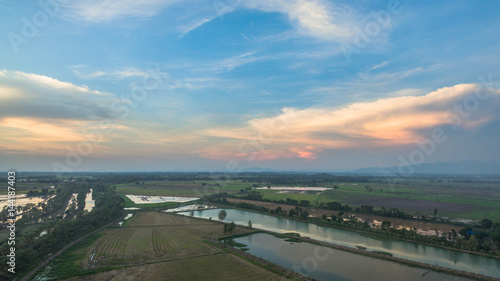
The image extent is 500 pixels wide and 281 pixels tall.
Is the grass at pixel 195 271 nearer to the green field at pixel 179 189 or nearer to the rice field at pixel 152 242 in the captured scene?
the rice field at pixel 152 242

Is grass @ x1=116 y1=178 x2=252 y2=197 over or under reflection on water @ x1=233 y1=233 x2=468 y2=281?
over

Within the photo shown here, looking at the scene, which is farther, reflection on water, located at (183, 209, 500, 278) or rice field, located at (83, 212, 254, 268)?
rice field, located at (83, 212, 254, 268)

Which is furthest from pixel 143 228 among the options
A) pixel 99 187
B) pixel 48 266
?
pixel 99 187

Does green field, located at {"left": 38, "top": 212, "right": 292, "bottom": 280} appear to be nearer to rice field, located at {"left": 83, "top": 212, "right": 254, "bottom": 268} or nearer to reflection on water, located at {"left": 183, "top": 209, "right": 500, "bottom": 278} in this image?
rice field, located at {"left": 83, "top": 212, "right": 254, "bottom": 268}

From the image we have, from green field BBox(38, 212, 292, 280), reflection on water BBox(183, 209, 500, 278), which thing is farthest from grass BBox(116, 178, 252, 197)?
green field BBox(38, 212, 292, 280)

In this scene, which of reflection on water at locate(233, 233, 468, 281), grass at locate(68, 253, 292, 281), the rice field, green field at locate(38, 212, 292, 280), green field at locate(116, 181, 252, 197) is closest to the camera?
grass at locate(68, 253, 292, 281)

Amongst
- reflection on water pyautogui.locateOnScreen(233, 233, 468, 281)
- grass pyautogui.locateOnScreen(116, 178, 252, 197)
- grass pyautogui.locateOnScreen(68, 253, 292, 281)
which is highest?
grass pyautogui.locateOnScreen(116, 178, 252, 197)

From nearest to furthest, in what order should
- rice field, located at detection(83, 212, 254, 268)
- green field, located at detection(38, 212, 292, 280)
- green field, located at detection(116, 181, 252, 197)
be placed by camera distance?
green field, located at detection(38, 212, 292, 280), rice field, located at detection(83, 212, 254, 268), green field, located at detection(116, 181, 252, 197)
